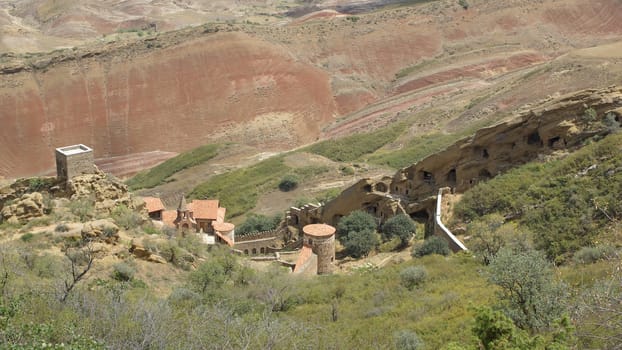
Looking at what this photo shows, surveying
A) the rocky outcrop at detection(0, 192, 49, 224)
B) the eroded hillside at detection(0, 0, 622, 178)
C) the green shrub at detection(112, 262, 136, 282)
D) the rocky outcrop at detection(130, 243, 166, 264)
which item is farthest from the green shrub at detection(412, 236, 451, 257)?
the eroded hillside at detection(0, 0, 622, 178)

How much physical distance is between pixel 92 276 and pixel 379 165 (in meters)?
30.3

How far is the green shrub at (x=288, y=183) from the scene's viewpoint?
45781mm

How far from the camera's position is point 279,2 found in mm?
137875

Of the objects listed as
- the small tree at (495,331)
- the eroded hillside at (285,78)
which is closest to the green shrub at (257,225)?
the eroded hillside at (285,78)

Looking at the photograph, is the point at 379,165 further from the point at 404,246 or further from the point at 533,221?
the point at 533,221

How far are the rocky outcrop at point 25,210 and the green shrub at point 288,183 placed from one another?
2429 cm

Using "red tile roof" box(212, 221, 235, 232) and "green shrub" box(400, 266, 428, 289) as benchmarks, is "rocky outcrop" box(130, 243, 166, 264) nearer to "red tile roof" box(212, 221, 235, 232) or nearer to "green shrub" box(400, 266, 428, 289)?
"green shrub" box(400, 266, 428, 289)

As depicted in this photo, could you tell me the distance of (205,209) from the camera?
36.0 metres

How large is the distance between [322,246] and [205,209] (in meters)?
10.6

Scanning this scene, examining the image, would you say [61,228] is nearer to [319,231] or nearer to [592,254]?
[319,231]

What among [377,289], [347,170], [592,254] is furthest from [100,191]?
[347,170]

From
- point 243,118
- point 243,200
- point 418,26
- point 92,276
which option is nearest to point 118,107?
point 243,118

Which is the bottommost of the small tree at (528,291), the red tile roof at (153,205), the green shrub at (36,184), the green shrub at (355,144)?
the green shrub at (355,144)

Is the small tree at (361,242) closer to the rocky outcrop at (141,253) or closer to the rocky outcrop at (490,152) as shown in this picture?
the rocky outcrop at (490,152)
